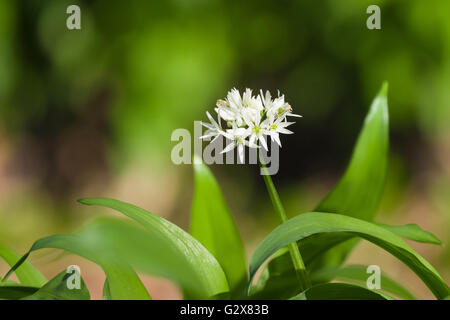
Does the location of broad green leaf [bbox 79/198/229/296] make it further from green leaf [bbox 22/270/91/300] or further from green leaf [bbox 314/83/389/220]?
green leaf [bbox 314/83/389/220]

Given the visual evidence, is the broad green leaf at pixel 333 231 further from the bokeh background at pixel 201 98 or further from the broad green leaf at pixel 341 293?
the bokeh background at pixel 201 98

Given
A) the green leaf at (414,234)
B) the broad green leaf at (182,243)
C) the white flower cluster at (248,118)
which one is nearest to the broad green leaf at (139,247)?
the broad green leaf at (182,243)

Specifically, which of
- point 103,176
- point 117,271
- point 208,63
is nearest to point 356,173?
point 117,271

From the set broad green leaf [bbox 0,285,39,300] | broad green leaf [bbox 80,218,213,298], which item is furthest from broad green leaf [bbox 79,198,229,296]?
broad green leaf [bbox 0,285,39,300]

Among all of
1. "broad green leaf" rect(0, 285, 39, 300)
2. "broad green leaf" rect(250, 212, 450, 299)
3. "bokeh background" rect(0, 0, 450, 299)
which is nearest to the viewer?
"broad green leaf" rect(250, 212, 450, 299)

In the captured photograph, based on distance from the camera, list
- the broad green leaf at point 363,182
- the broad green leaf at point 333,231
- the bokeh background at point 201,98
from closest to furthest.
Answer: the broad green leaf at point 333,231
the broad green leaf at point 363,182
the bokeh background at point 201,98

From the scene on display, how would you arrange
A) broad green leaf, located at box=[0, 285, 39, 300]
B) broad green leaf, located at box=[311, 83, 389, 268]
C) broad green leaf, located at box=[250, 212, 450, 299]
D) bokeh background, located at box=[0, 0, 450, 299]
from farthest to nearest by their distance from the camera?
1. bokeh background, located at box=[0, 0, 450, 299]
2. broad green leaf, located at box=[311, 83, 389, 268]
3. broad green leaf, located at box=[0, 285, 39, 300]
4. broad green leaf, located at box=[250, 212, 450, 299]
